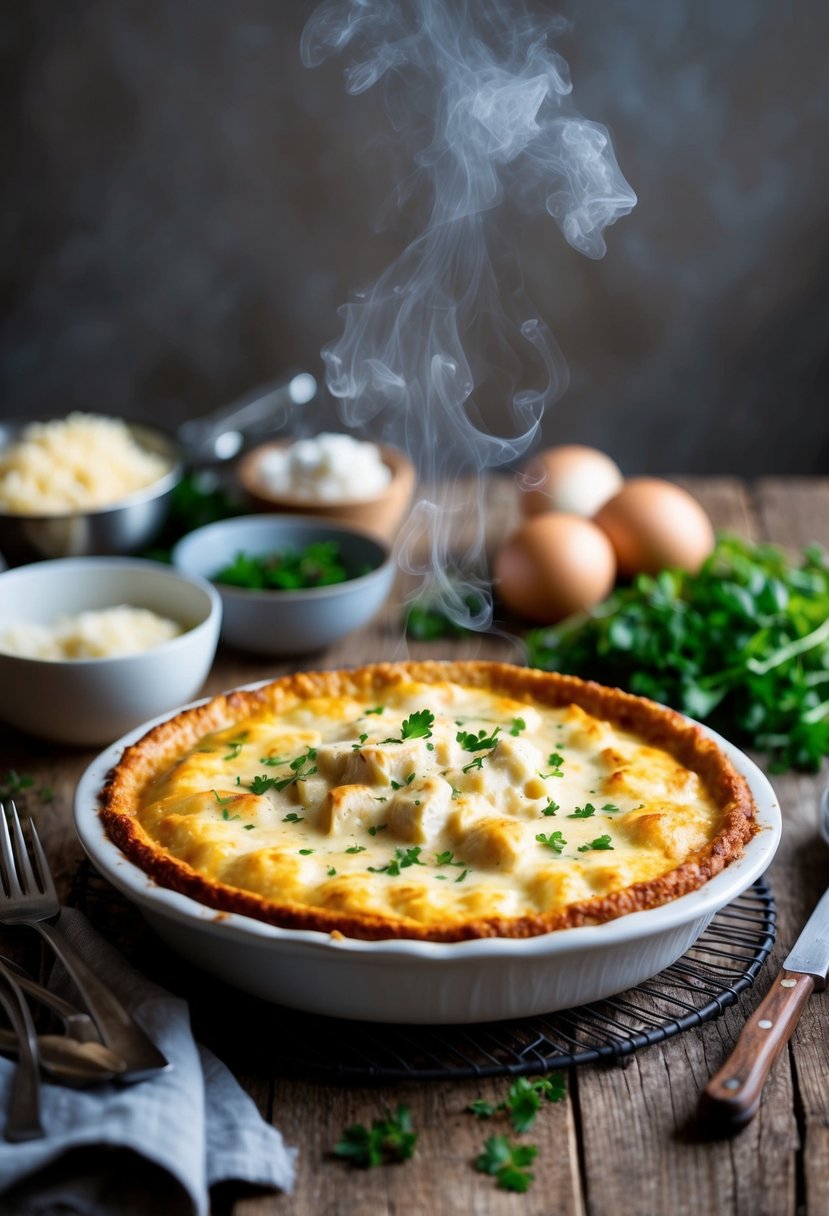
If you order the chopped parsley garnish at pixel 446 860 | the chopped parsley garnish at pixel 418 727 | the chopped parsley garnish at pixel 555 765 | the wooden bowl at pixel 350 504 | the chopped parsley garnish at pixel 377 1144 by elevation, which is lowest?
the wooden bowl at pixel 350 504

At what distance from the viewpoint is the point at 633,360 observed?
6898 millimetres

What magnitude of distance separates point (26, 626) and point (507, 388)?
416cm

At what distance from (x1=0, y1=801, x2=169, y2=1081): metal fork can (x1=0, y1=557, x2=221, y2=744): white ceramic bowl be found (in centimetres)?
33

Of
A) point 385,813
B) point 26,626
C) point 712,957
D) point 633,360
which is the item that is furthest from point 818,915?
point 633,360

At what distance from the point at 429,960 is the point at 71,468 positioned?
8.77 ft

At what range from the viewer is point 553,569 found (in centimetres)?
399

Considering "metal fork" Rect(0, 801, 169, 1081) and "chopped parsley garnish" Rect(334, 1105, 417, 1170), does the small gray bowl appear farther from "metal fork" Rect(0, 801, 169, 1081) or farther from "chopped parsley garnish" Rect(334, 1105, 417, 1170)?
"chopped parsley garnish" Rect(334, 1105, 417, 1170)

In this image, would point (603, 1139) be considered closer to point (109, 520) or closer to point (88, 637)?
point (88, 637)

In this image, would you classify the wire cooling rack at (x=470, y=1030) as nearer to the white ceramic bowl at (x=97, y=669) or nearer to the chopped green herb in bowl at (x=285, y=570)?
the white ceramic bowl at (x=97, y=669)

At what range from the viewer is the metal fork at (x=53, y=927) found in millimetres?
1995

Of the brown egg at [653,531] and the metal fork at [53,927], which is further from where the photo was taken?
the brown egg at [653,531]

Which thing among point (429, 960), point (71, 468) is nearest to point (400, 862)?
point (429, 960)

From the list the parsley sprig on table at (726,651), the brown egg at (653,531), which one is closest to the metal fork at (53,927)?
the parsley sprig on table at (726,651)

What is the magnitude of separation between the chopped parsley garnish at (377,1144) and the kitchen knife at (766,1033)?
47 cm
